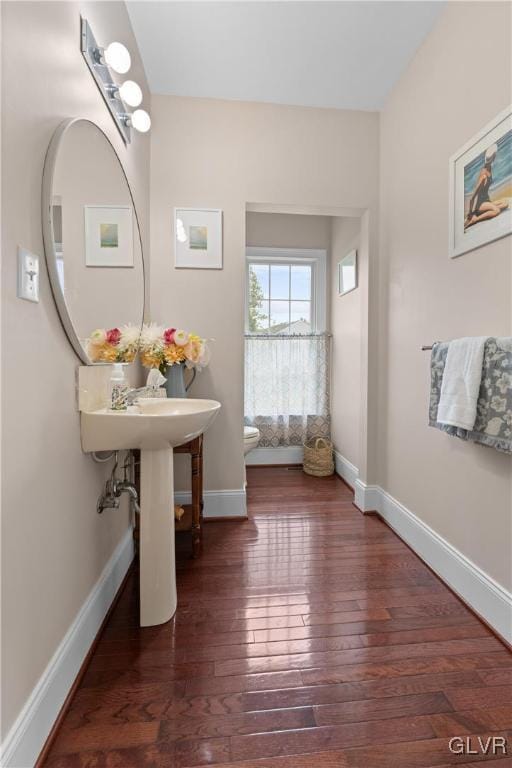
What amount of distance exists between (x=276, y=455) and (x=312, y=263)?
6.27 ft

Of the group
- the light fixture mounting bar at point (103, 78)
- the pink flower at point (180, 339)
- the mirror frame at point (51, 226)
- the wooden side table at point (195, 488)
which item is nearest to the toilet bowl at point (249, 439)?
the wooden side table at point (195, 488)

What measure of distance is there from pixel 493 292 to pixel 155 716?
1.88m

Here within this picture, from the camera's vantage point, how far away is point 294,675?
1210 millimetres

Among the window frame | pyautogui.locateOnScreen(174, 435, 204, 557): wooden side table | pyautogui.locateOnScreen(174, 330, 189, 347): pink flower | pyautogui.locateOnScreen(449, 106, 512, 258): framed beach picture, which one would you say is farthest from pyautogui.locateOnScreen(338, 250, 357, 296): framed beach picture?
pyautogui.locateOnScreen(174, 435, 204, 557): wooden side table

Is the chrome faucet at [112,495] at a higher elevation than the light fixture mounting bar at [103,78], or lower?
lower

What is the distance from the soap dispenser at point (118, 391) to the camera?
56.0 inches

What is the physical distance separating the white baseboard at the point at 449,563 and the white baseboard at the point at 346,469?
380 millimetres

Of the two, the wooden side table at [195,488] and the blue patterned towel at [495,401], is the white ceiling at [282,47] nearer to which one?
the blue patterned towel at [495,401]

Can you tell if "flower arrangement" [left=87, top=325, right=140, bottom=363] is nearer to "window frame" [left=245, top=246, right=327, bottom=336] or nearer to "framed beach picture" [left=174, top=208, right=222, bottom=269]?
"framed beach picture" [left=174, top=208, right=222, bottom=269]

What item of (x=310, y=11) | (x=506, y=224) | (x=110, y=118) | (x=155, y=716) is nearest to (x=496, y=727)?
(x=155, y=716)

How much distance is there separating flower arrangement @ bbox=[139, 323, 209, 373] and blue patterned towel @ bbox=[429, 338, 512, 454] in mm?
1358

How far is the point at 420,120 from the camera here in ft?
6.33

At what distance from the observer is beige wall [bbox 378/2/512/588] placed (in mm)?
1405

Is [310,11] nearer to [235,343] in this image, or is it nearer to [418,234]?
[418,234]
